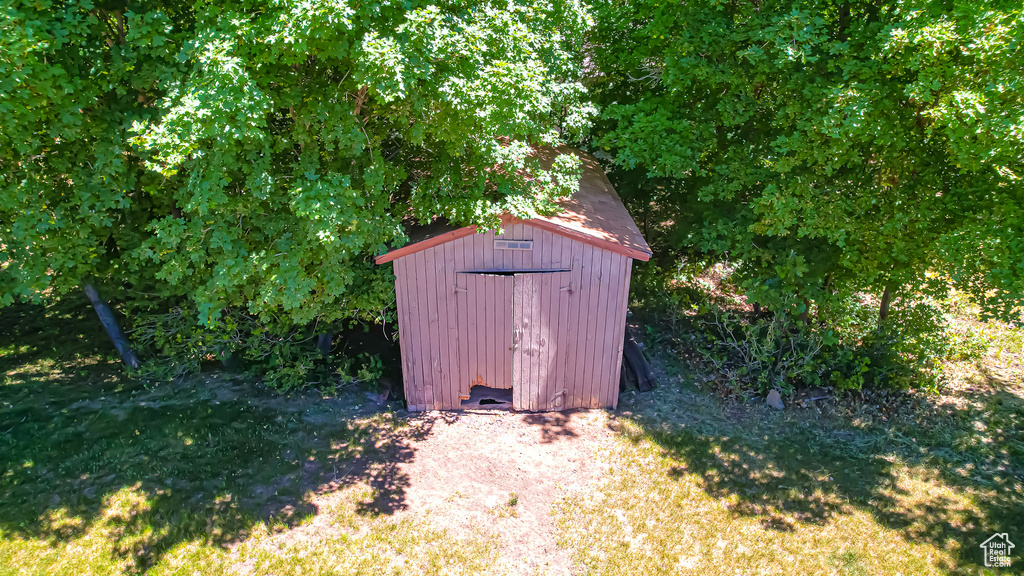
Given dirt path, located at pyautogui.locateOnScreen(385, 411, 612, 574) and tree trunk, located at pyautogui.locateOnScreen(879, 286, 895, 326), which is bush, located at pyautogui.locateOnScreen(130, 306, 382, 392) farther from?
tree trunk, located at pyautogui.locateOnScreen(879, 286, 895, 326)

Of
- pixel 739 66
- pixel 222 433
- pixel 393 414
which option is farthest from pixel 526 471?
pixel 739 66

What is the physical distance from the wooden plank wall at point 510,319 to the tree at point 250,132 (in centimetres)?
71

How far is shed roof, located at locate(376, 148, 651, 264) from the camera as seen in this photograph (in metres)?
7.52

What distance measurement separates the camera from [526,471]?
24.7 feet

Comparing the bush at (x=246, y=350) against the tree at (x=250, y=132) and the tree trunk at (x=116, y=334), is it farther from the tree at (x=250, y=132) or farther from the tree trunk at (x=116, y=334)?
the tree at (x=250, y=132)

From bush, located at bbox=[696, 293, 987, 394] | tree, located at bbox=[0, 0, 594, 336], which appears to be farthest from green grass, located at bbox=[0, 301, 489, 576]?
bush, located at bbox=[696, 293, 987, 394]

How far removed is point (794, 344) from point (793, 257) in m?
1.50

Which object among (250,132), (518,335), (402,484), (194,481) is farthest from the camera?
(518,335)

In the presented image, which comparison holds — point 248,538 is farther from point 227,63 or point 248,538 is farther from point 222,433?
point 227,63

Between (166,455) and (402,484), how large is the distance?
3.04 m

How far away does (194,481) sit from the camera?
7078 mm

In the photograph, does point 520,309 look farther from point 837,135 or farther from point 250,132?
point 837,135

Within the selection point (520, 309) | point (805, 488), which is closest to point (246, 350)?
point (520, 309)

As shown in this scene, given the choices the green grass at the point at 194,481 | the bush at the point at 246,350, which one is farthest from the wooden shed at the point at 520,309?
the bush at the point at 246,350
